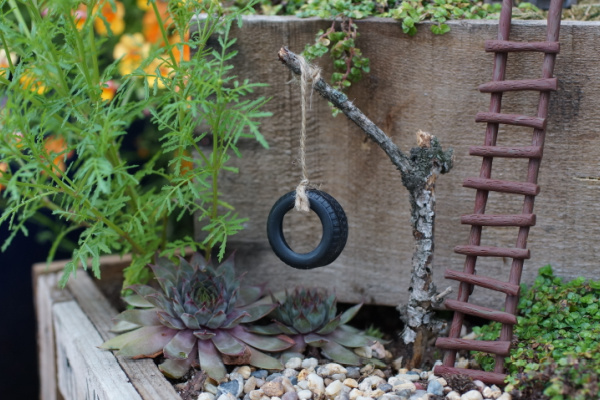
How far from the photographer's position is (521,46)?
1.35m

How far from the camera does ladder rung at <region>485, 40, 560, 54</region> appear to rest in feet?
4.35

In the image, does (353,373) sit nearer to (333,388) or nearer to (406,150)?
(333,388)

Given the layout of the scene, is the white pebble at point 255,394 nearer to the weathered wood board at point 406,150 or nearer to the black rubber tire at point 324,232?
the black rubber tire at point 324,232

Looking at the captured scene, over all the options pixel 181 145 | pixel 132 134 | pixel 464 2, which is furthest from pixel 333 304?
pixel 132 134

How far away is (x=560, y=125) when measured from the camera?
60.7 inches

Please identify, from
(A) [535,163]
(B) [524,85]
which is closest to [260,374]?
(A) [535,163]

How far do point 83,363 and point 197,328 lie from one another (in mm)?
343

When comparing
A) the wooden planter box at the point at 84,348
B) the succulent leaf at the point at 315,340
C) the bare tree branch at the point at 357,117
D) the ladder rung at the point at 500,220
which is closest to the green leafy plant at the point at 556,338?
the ladder rung at the point at 500,220

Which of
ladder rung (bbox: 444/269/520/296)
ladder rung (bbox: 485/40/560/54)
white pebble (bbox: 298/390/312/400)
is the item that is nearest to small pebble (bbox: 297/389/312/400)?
white pebble (bbox: 298/390/312/400)

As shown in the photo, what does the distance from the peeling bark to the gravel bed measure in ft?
0.51

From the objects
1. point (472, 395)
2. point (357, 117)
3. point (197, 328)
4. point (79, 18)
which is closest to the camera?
point (472, 395)

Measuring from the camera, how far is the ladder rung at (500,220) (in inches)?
52.4

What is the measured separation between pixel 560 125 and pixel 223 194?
99cm

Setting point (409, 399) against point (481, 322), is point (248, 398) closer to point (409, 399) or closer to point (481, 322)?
point (409, 399)
